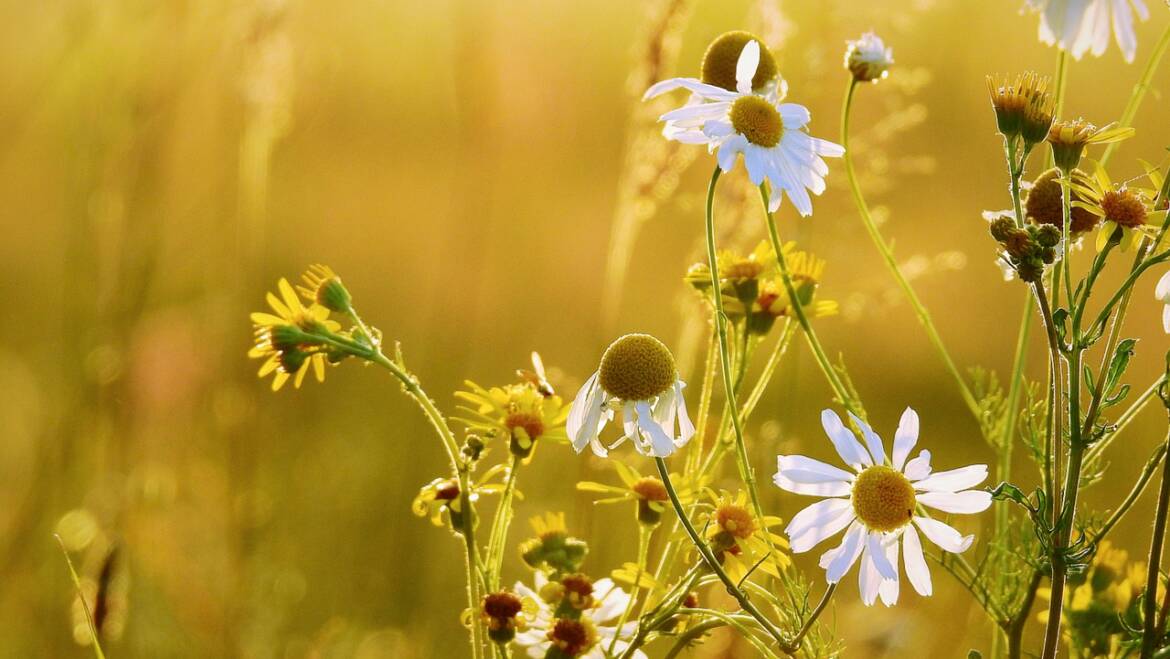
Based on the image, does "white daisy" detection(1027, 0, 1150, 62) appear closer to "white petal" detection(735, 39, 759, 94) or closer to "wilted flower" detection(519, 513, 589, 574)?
"white petal" detection(735, 39, 759, 94)

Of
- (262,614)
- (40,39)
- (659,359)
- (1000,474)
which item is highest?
(40,39)

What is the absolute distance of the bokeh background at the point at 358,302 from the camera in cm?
146

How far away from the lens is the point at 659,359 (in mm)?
917

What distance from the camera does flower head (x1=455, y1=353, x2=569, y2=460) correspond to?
0.98 meters

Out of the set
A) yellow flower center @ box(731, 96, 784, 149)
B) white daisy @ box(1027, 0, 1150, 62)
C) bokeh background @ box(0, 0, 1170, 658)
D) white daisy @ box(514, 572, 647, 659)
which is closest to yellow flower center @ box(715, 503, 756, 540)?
white daisy @ box(514, 572, 647, 659)

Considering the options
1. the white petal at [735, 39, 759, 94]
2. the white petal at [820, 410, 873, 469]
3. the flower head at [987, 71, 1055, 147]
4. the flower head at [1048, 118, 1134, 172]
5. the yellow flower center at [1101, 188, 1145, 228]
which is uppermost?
the white petal at [735, 39, 759, 94]

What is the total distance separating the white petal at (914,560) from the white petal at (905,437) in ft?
0.17

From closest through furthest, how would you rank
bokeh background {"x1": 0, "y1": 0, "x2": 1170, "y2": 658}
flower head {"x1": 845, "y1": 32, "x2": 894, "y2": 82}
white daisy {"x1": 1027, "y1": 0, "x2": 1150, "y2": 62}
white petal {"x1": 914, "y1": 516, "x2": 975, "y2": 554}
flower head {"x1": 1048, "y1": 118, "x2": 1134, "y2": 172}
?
white daisy {"x1": 1027, "y1": 0, "x2": 1150, "y2": 62}
white petal {"x1": 914, "y1": 516, "x2": 975, "y2": 554}
flower head {"x1": 1048, "y1": 118, "x2": 1134, "y2": 172}
flower head {"x1": 845, "y1": 32, "x2": 894, "y2": 82}
bokeh background {"x1": 0, "y1": 0, "x2": 1170, "y2": 658}

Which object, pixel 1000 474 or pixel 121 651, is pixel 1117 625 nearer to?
pixel 1000 474

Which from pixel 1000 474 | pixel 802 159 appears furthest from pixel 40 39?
pixel 1000 474

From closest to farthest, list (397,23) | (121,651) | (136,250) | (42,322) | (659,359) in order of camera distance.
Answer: (659,359) < (121,651) < (136,250) < (42,322) < (397,23)

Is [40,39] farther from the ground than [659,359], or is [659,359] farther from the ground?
[40,39]

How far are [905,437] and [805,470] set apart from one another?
3.6 inches

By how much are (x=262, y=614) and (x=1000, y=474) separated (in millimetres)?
918
